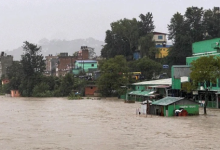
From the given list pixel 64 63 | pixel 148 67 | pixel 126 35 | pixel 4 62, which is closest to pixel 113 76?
pixel 148 67

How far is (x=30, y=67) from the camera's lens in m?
76.2

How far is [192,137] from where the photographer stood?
21031 mm

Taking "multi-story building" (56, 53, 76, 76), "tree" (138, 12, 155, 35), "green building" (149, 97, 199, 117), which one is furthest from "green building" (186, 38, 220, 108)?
"multi-story building" (56, 53, 76, 76)

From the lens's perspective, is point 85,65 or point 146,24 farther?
point 85,65

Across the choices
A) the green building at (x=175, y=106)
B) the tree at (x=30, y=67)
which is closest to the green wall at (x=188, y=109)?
the green building at (x=175, y=106)

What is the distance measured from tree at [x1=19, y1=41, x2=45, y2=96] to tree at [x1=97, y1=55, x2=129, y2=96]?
1797 centimetres

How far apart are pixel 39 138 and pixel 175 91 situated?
26313mm

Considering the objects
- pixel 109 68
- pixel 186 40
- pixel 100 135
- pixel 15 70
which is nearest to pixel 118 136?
pixel 100 135

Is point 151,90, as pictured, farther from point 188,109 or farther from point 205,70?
point 188,109

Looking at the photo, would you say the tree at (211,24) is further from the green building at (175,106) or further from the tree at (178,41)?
the green building at (175,106)

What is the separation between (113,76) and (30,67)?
22.1 m

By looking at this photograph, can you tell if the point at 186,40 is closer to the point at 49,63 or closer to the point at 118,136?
the point at 118,136

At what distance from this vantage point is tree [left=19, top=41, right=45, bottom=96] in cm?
7459

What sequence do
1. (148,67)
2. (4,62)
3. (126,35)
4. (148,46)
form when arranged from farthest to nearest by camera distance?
(4,62)
(126,35)
(148,46)
(148,67)
